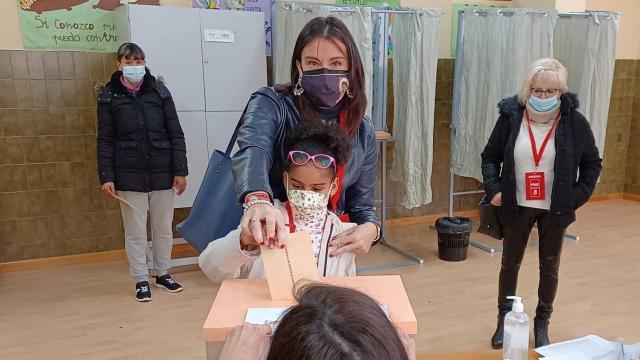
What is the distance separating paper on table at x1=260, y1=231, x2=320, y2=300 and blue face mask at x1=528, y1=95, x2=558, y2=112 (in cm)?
192

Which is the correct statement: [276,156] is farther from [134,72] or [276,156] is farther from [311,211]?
[134,72]

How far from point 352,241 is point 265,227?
0.39 meters

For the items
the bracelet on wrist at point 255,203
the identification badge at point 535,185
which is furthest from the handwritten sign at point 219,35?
the bracelet on wrist at point 255,203

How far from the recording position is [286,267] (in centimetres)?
104

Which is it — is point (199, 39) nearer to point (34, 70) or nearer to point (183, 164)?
point (183, 164)

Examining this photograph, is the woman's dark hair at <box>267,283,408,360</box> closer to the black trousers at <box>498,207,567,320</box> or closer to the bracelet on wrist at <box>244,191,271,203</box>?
the bracelet on wrist at <box>244,191,271,203</box>

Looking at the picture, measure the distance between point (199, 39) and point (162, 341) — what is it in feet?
6.60

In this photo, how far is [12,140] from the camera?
3.68 metres

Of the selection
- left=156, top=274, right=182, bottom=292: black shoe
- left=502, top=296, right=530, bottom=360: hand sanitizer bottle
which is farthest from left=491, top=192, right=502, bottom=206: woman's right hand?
left=156, top=274, right=182, bottom=292: black shoe

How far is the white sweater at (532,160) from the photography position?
2.55 meters

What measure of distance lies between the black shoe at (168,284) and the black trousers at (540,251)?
2.06 meters

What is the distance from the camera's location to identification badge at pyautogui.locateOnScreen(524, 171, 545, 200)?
255 cm

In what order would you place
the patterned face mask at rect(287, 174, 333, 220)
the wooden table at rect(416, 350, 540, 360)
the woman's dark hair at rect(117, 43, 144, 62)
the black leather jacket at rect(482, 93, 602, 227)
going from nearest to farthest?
the patterned face mask at rect(287, 174, 333, 220) < the wooden table at rect(416, 350, 540, 360) < the black leather jacket at rect(482, 93, 602, 227) < the woman's dark hair at rect(117, 43, 144, 62)

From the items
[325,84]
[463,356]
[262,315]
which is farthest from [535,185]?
[262,315]
